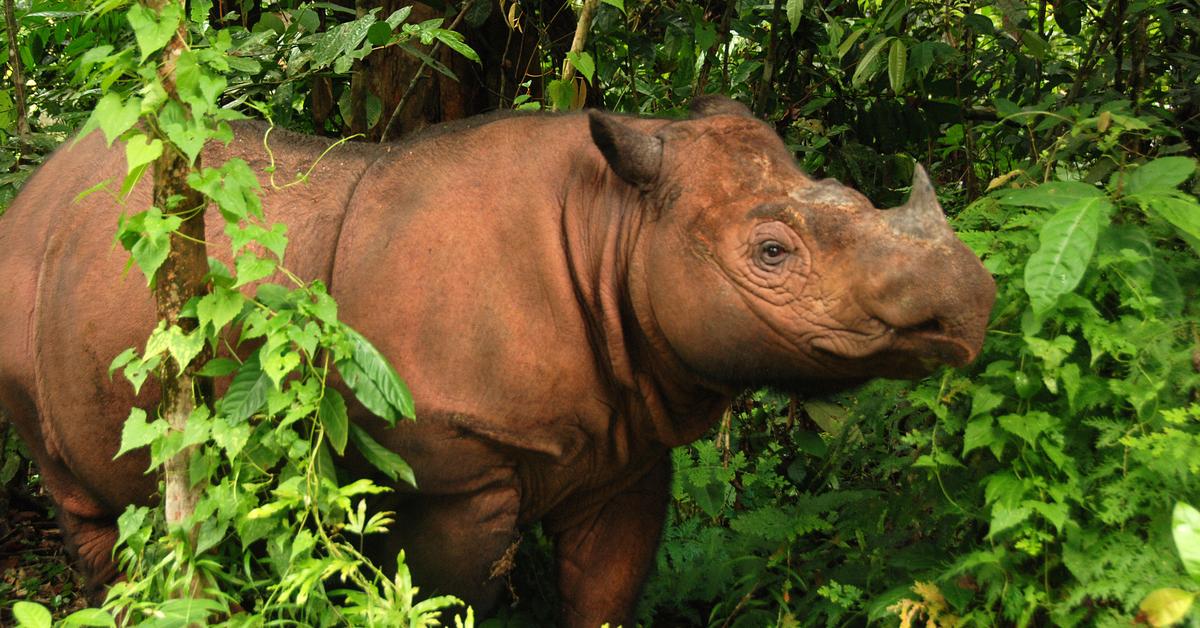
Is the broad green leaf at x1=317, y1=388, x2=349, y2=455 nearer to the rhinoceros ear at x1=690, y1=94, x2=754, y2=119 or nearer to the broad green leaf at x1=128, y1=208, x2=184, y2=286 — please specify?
the broad green leaf at x1=128, y1=208, x2=184, y2=286

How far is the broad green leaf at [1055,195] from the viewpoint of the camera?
11.7 feet

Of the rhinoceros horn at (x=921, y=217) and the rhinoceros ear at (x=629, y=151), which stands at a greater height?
the rhinoceros horn at (x=921, y=217)

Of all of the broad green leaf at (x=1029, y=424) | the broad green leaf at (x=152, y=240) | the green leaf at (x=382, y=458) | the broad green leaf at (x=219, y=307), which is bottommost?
the green leaf at (x=382, y=458)

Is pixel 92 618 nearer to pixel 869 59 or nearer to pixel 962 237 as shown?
pixel 962 237

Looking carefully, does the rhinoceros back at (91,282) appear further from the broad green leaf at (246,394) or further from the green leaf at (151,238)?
the green leaf at (151,238)

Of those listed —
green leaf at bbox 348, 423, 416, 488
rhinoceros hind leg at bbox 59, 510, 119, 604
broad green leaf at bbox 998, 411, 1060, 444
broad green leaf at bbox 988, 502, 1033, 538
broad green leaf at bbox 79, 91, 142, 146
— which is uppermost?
broad green leaf at bbox 79, 91, 142, 146

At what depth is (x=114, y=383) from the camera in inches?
164

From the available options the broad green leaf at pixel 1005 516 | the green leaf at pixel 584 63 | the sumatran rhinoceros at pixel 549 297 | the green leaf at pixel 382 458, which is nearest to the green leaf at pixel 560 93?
the green leaf at pixel 584 63

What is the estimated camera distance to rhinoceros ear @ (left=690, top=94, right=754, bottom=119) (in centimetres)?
401

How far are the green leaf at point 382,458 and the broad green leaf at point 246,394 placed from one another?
13.8 inches

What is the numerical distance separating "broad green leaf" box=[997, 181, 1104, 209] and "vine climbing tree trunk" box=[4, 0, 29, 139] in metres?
4.06

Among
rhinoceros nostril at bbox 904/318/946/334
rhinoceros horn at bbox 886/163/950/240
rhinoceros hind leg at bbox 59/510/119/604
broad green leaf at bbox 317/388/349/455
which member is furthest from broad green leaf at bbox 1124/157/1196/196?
rhinoceros hind leg at bbox 59/510/119/604

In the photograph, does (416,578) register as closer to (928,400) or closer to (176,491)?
(176,491)

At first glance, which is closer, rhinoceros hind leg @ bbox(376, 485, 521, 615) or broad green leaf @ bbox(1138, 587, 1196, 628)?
broad green leaf @ bbox(1138, 587, 1196, 628)
